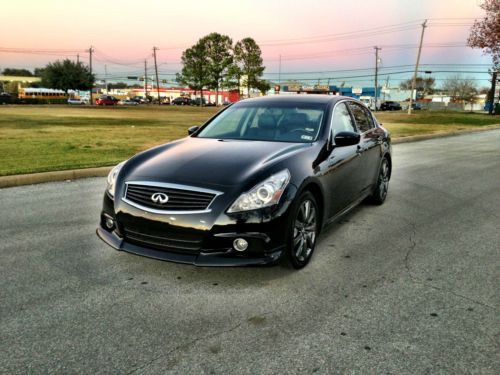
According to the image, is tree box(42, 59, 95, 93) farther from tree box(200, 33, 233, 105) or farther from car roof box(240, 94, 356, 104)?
car roof box(240, 94, 356, 104)

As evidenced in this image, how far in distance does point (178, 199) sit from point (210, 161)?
0.60 metres

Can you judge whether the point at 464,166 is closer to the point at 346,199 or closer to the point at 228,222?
the point at 346,199

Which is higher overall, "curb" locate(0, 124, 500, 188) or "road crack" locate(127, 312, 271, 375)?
"curb" locate(0, 124, 500, 188)

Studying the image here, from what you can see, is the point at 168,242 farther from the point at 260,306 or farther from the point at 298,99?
the point at 298,99

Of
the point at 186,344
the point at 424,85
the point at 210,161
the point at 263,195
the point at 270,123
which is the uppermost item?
the point at 424,85

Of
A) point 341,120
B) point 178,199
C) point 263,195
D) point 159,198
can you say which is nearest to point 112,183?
point 159,198

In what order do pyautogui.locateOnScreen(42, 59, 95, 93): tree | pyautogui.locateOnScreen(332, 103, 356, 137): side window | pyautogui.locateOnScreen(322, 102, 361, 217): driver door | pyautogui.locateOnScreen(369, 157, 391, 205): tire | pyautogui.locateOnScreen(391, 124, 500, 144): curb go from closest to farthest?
pyautogui.locateOnScreen(322, 102, 361, 217): driver door
pyautogui.locateOnScreen(332, 103, 356, 137): side window
pyautogui.locateOnScreen(369, 157, 391, 205): tire
pyautogui.locateOnScreen(391, 124, 500, 144): curb
pyautogui.locateOnScreen(42, 59, 95, 93): tree

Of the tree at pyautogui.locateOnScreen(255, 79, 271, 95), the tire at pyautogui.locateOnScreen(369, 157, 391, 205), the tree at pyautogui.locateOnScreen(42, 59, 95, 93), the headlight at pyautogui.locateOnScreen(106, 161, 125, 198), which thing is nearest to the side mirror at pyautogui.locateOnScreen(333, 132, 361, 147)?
the tire at pyautogui.locateOnScreen(369, 157, 391, 205)

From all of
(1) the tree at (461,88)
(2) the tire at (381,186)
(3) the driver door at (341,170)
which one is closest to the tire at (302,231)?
(3) the driver door at (341,170)

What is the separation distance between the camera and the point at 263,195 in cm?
367

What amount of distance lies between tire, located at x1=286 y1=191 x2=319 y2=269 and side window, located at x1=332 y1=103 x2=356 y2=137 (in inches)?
43.3

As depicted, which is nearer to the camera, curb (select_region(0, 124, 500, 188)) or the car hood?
the car hood

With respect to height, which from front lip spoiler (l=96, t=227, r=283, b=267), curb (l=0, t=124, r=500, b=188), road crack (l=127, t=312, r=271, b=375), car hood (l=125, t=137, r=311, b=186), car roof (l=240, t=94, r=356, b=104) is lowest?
road crack (l=127, t=312, r=271, b=375)

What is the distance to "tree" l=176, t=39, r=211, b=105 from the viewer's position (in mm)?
85188
